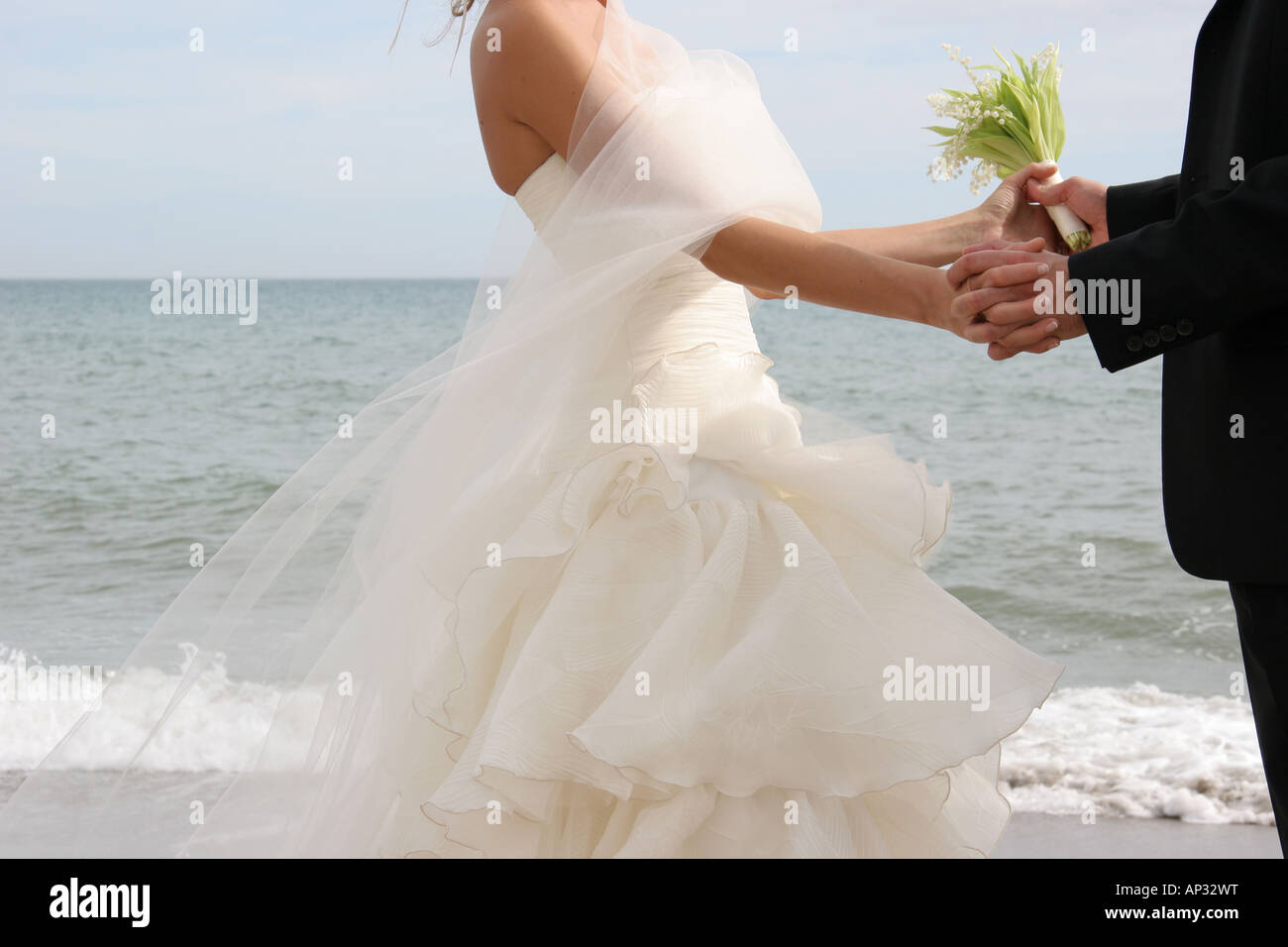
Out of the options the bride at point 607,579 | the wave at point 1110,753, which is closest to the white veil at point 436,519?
the bride at point 607,579

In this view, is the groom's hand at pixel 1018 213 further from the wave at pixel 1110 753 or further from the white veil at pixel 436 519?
the wave at pixel 1110 753

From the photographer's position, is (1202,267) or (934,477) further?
(934,477)

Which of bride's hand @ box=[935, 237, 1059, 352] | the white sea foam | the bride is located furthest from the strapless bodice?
the white sea foam

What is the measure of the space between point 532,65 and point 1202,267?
1021 millimetres

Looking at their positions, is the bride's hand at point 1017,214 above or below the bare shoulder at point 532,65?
below

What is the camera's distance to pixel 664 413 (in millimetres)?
1798

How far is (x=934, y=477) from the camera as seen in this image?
29.8ft

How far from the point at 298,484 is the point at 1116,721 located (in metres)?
3.51

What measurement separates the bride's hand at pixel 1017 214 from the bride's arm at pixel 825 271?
0.54 meters

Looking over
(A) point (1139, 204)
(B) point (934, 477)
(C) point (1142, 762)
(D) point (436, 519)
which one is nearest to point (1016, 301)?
(A) point (1139, 204)

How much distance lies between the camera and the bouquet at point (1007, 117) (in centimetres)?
240

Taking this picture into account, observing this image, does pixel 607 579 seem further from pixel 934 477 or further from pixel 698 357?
pixel 934 477

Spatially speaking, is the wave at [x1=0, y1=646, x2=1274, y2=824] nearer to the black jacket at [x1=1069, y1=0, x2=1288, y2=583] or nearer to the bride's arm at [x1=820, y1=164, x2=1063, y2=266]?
the bride's arm at [x1=820, y1=164, x2=1063, y2=266]

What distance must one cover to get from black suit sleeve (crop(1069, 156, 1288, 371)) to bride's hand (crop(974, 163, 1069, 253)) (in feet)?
2.39
